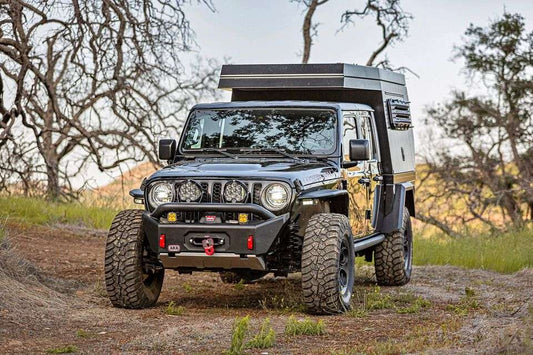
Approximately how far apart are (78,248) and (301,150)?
5.90m

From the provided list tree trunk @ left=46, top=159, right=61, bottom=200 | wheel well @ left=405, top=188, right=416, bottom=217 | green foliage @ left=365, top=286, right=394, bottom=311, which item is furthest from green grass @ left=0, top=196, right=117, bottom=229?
green foliage @ left=365, top=286, right=394, bottom=311

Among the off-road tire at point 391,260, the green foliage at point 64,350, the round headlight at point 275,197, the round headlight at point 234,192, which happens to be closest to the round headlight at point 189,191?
the round headlight at point 234,192

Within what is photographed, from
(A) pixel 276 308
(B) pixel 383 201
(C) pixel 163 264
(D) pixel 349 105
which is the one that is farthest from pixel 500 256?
(C) pixel 163 264

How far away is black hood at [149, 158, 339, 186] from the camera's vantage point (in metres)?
8.37

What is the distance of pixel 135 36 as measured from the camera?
541 inches

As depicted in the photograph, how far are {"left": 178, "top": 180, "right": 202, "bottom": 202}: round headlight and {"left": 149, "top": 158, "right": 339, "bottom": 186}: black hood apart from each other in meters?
0.07

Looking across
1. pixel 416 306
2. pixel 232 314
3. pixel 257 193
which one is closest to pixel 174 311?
pixel 232 314

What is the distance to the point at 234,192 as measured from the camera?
8320 millimetres

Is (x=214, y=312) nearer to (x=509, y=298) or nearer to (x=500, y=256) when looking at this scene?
(x=509, y=298)

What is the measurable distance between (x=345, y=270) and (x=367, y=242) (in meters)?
1.45

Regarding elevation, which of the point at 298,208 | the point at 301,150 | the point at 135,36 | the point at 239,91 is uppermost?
the point at 135,36

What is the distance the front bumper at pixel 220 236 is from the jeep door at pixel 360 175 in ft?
5.38

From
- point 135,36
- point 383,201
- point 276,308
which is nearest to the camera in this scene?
point 276,308

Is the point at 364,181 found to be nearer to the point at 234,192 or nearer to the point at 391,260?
the point at 391,260
